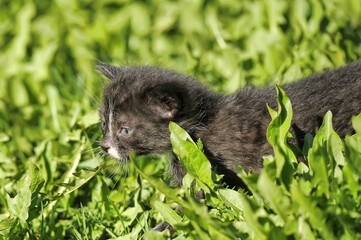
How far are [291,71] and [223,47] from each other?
48.4 inches

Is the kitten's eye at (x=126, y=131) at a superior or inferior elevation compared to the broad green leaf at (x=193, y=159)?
inferior

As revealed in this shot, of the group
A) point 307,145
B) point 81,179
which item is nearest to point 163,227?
point 81,179

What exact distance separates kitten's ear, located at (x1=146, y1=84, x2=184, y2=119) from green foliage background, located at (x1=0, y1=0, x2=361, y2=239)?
1.64ft

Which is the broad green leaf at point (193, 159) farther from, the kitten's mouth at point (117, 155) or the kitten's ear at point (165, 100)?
the kitten's mouth at point (117, 155)

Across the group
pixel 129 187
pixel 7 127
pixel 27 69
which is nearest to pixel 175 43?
pixel 27 69

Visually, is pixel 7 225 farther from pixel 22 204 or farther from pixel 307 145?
pixel 307 145

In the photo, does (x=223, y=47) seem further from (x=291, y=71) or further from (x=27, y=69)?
(x=27, y=69)

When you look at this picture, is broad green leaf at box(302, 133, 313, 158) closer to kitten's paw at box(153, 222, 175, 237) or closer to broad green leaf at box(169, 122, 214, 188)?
broad green leaf at box(169, 122, 214, 188)

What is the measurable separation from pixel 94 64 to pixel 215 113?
2883mm

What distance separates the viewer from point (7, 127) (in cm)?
522

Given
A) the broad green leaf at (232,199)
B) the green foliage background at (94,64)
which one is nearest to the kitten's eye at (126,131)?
the green foliage background at (94,64)

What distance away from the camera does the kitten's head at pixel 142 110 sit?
331 cm

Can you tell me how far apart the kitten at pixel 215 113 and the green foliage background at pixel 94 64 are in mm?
335

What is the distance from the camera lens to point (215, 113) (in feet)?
11.6
